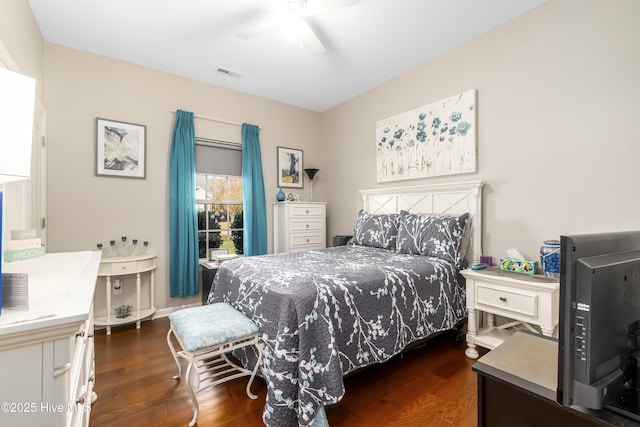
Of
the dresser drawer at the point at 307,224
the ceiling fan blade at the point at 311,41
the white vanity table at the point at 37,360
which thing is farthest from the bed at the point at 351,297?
the ceiling fan blade at the point at 311,41

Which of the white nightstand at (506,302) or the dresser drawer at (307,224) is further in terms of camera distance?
the dresser drawer at (307,224)

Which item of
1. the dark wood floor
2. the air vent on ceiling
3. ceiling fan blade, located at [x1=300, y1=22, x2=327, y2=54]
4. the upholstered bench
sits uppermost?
the air vent on ceiling

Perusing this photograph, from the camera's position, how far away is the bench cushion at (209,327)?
159 cm

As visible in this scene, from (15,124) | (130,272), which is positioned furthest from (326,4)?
(130,272)

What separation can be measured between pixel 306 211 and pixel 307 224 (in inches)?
7.4

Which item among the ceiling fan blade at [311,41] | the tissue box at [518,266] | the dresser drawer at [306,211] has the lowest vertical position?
the tissue box at [518,266]

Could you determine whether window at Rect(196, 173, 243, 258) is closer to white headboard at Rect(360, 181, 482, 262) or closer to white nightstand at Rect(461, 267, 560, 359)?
white headboard at Rect(360, 181, 482, 262)

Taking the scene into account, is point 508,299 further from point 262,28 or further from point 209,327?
point 262,28

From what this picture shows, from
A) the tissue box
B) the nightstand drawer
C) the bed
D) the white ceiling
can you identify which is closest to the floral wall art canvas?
the bed

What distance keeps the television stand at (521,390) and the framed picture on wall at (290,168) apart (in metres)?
3.70

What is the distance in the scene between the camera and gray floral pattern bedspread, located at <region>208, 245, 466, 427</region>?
1.48 meters

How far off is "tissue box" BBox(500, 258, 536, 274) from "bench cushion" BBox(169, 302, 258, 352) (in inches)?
80.2

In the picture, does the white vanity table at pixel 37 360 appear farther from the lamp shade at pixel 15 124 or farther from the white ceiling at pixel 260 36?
the white ceiling at pixel 260 36

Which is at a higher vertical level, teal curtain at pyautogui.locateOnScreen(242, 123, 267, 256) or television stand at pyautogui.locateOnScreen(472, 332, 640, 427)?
teal curtain at pyautogui.locateOnScreen(242, 123, 267, 256)
